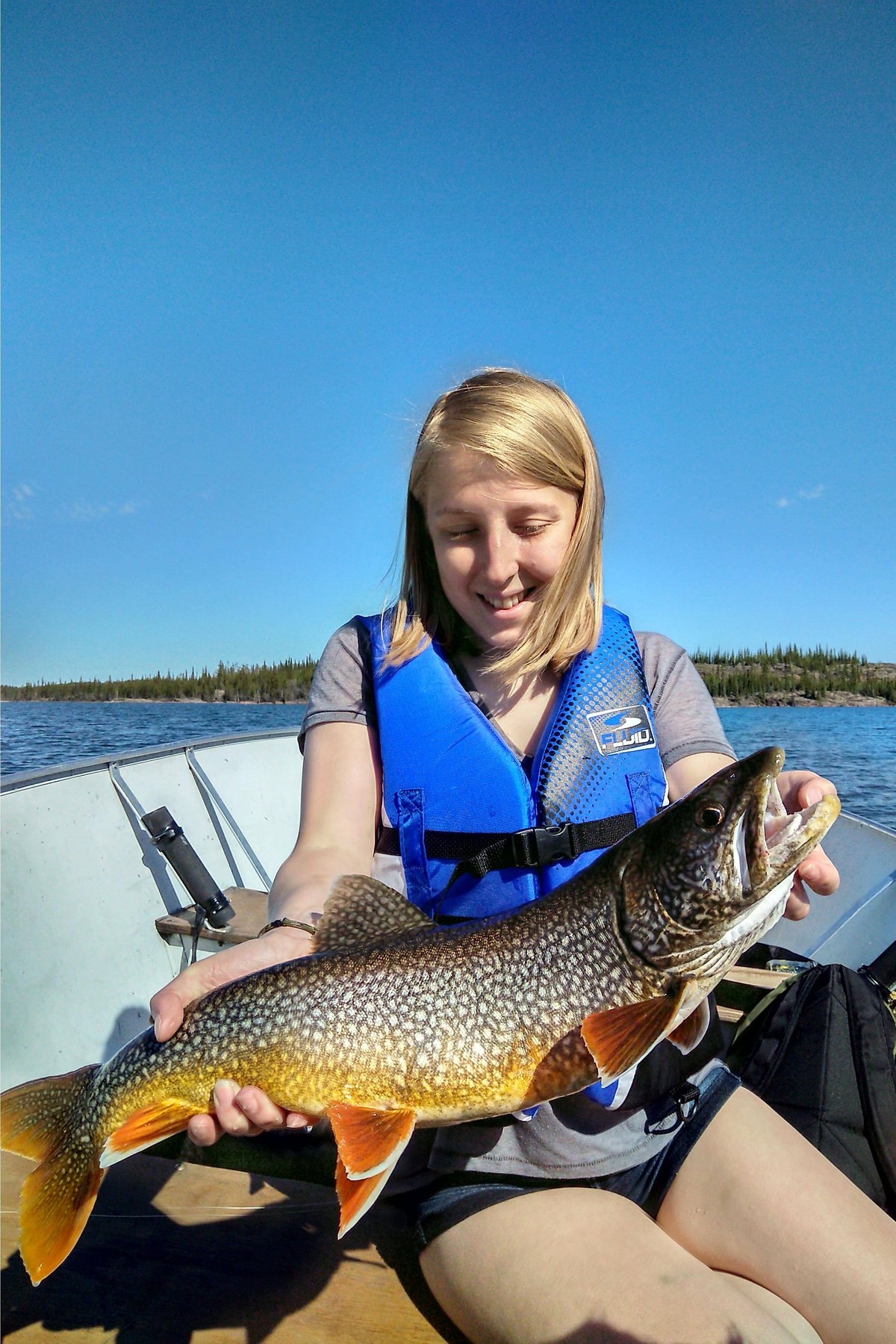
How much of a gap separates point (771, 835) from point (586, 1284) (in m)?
1.30

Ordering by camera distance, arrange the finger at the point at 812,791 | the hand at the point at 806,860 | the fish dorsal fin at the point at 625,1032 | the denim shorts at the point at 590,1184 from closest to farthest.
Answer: the fish dorsal fin at the point at 625,1032 < the hand at the point at 806,860 < the finger at the point at 812,791 < the denim shorts at the point at 590,1184

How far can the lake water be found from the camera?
13867mm

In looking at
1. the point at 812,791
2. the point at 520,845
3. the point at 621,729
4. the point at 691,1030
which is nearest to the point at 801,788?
the point at 812,791

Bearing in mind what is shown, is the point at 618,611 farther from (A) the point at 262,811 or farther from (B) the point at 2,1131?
(A) the point at 262,811

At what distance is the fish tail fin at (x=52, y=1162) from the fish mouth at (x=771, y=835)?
210 centimetres

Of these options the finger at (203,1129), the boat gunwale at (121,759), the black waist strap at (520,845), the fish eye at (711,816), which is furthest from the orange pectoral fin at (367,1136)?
the boat gunwale at (121,759)

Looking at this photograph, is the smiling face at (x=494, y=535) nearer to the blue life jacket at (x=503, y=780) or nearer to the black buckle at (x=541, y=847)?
the blue life jacket at (x=503, y=780)

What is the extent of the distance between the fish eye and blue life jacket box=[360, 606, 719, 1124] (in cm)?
88

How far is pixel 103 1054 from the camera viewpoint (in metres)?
5.07

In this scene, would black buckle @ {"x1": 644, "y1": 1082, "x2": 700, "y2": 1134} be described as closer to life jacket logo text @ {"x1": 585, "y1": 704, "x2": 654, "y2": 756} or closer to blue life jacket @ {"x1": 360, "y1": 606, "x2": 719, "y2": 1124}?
blue life jacket @ {"x1": 360, "y1": 606, "x2": 719, "y2": 1124}

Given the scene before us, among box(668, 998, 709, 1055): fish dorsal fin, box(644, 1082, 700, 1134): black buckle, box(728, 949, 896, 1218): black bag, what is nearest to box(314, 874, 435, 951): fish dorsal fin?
box(668, 998, 709, 1055): fish dorsal fin

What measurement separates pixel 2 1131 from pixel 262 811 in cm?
518

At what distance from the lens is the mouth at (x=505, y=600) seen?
3266 millimetres

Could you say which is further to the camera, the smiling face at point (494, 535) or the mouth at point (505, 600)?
the mouth at point (505, 600)
